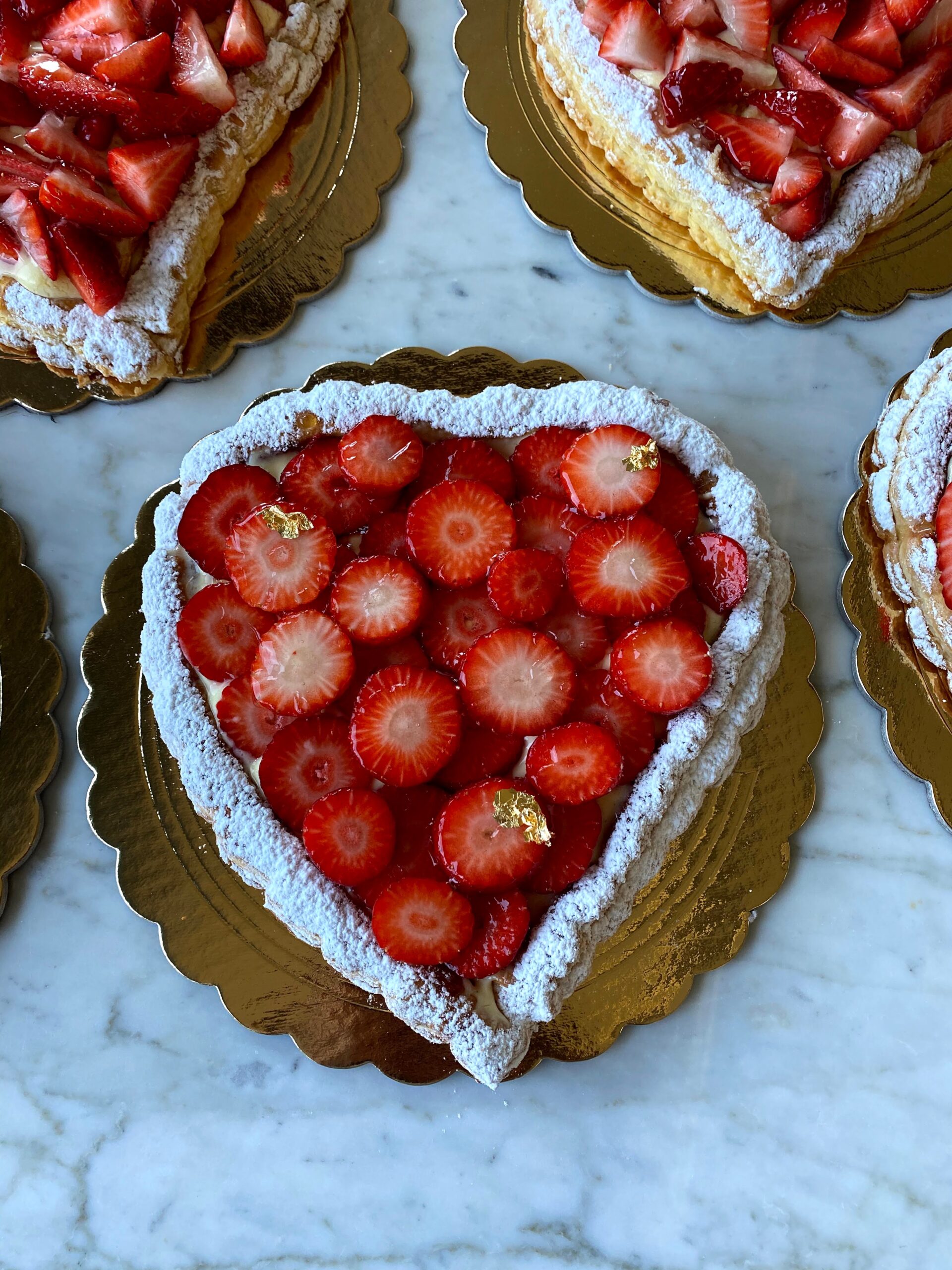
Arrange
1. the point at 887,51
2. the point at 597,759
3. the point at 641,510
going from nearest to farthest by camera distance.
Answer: the point at 597,759 → the point at 641,510 → the point at 887,51

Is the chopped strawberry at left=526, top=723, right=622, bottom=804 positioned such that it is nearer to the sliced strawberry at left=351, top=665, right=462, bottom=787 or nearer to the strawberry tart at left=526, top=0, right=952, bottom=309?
the sliced strawberry at left=351, top=665, right=462, bottom=787

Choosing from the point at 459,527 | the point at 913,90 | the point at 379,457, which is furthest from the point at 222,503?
the point at 913,90

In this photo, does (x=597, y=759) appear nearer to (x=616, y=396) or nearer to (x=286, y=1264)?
(x=616, y=396)

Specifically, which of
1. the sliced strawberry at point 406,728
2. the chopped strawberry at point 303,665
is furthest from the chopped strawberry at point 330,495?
the sliced strawberry at point 406,728

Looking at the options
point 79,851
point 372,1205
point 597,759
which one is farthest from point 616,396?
point 372,1205

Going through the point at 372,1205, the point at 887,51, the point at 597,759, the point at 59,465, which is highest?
the point at 887,51

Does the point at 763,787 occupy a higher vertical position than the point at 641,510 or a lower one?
lower

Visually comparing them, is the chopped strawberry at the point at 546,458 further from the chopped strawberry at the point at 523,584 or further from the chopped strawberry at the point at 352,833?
the chopped strawberry at the point at 352,833

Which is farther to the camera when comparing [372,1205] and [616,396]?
[372,1205]
